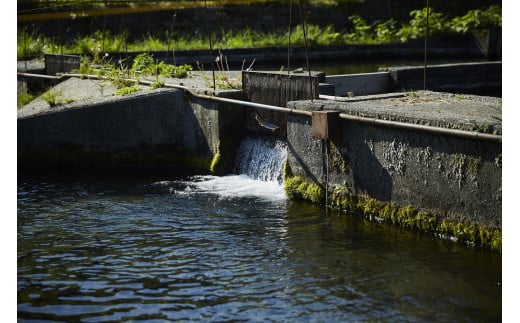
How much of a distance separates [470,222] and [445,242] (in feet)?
1.24

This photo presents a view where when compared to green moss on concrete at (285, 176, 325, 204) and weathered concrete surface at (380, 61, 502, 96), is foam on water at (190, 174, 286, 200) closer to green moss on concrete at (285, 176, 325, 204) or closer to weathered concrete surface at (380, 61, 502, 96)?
green moss on concrete at (285, 176, 325, 204)

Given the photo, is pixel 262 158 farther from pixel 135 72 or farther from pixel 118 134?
pixel 135 72

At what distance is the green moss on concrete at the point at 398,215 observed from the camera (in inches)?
284

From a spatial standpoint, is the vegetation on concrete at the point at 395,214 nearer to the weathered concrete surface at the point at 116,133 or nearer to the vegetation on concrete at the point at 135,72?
the weathered concrete surface at the point at 116,133

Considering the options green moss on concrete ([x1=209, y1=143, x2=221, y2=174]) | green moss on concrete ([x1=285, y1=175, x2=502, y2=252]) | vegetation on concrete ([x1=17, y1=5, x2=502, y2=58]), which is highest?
vegetation on concrete ([x1=17, y1=5, x2=502, y2=58])

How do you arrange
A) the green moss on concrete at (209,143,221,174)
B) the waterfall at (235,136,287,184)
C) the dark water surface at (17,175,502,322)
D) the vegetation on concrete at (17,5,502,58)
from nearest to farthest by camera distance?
the dark water surface at (17,175,502,322) → the waterfall at (235,136,287,184) → the green moss on concrete at (209,143,221,174) → the vegetation on concrete at (17,5,502,58)

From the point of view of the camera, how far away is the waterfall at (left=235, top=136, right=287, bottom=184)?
405 inches

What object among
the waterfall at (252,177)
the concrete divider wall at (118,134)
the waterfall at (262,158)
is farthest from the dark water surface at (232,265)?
the concrete divider wall at (118,134)

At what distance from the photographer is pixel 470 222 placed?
728 cm

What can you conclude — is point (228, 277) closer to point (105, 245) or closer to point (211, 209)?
point (105, 245)

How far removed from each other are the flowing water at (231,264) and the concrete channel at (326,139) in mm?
297

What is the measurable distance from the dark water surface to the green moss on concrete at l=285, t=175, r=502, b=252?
0.11 meters

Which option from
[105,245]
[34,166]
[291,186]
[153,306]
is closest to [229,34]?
[34,166]

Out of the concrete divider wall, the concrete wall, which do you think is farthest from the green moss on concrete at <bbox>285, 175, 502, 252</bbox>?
the concrete wall
